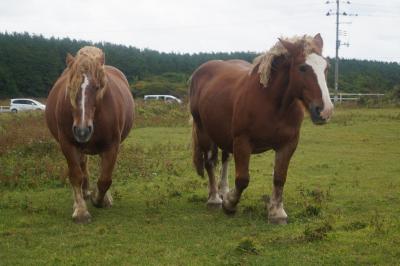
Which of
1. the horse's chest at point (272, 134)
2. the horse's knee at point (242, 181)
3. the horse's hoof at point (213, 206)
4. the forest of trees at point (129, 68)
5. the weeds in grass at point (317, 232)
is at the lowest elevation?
the forest of trees at point (129, 68)

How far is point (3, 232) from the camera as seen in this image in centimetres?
671

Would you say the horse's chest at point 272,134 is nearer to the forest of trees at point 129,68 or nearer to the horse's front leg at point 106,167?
the horse's front leg at point 106,167

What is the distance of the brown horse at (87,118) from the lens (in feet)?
22.4

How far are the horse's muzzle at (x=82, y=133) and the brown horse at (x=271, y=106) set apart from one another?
6.41 feet

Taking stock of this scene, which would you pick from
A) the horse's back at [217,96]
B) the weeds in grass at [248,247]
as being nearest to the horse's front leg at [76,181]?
the horse's back at [217,96]

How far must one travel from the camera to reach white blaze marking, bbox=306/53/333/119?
6.20 m

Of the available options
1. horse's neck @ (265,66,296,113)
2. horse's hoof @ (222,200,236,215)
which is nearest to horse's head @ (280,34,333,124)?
horse's neck @ (265,66,296,113)

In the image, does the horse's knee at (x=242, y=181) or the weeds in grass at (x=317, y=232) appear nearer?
the weeds in grass at (x=317, y=232)

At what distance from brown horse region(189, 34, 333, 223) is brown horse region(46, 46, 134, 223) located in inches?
62.0

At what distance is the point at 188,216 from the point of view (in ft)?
25.2

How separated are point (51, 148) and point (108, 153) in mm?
7125

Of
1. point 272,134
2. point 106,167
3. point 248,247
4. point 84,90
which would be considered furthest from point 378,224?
point 84,90

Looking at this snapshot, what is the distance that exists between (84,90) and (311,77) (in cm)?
290

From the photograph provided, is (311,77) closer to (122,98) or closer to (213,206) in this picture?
(213,206)
